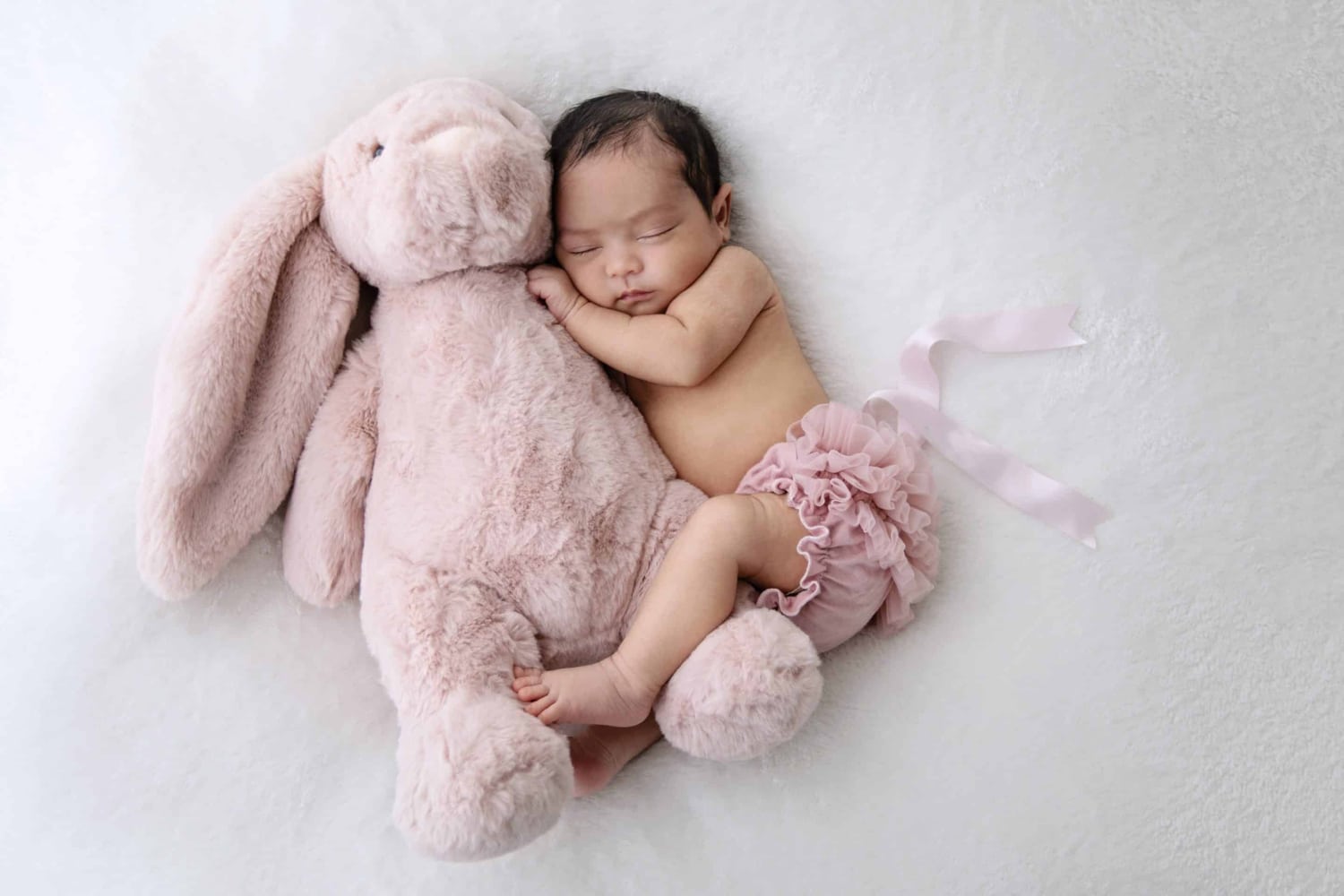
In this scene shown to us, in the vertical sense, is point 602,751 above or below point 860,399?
below

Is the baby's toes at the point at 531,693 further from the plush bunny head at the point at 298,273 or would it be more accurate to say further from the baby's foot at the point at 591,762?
the plush bunny head at the point at 298,273

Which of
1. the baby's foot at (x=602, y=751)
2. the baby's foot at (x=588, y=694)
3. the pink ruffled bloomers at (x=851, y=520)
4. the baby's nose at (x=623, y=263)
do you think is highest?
the baby's nose at (x=623, y=263)

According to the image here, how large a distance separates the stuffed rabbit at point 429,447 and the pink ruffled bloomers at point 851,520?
8cm

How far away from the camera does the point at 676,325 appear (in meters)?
1.22

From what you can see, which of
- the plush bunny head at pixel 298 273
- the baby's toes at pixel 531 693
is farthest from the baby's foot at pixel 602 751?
the plush bunny head at pixel 298 273

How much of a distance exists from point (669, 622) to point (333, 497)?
1.35 feet

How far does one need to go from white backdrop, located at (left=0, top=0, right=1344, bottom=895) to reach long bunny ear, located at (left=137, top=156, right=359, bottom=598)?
0.26ft

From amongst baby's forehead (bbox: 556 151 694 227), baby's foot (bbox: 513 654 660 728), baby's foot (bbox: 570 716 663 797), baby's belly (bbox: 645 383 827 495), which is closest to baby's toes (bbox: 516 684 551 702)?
baby's foot (bbox: 513 654 660 728)

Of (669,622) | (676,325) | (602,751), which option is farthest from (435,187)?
(602,751)

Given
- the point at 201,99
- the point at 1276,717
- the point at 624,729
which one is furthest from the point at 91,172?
the point at 1276,717

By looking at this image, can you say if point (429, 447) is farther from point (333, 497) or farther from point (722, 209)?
point (722, 209)

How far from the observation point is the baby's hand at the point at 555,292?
1244 mm

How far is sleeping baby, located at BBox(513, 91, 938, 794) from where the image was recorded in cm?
109

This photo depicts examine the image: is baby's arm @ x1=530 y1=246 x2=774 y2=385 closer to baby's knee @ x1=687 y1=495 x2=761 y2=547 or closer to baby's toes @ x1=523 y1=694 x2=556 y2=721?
baby's knee @ x1=687 y1=495 x2=761 y2=547
